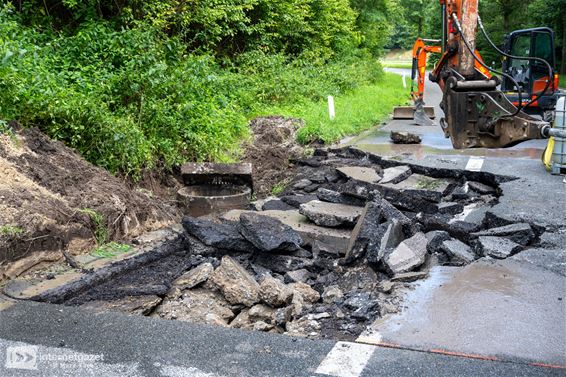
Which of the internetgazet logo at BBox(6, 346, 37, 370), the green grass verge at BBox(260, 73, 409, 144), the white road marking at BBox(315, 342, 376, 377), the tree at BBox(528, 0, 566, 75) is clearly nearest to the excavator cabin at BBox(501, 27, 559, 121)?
the green grass verge at BBox(260, 73, 409, 144)

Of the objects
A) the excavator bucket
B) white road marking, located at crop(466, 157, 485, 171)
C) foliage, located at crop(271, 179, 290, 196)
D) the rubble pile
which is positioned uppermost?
the rubble pile

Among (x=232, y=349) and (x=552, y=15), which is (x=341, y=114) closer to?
(x=232, y=349)

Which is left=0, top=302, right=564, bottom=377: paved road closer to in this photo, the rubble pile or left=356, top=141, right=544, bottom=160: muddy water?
the rubble pile

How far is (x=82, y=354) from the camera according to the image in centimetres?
425

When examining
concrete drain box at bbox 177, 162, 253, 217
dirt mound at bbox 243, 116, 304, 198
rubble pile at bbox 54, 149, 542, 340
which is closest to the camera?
rubble pile at bbox 54, 149, 542, 340

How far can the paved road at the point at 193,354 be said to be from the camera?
4020 mm

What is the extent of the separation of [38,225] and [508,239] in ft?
16.3

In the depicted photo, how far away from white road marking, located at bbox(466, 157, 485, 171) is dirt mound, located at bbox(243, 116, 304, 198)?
3.26m

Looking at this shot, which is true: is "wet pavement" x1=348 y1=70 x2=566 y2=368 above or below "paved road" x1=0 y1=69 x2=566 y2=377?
below

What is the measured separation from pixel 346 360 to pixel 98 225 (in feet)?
11.4

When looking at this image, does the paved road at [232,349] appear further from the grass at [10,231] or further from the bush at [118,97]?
the bush at [118,97]

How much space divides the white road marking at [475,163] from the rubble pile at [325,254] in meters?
1.52

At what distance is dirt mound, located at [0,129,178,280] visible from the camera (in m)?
5.79

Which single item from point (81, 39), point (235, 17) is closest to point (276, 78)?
point (235, 17)
